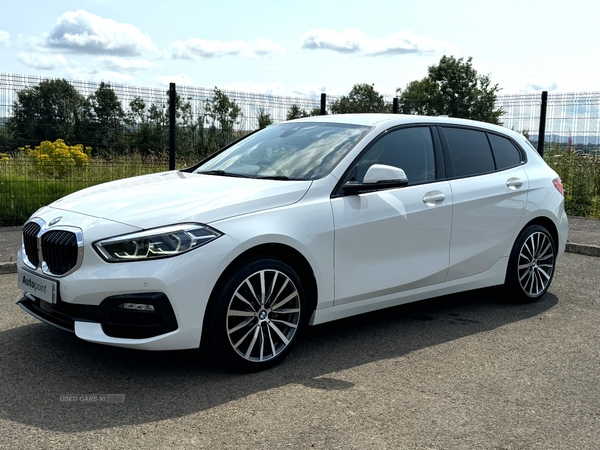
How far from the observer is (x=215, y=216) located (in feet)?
13.7

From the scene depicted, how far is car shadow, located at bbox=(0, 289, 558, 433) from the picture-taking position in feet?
12.2

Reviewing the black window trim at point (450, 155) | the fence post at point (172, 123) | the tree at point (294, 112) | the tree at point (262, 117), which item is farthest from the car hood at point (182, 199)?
the tree at point (294, 112)

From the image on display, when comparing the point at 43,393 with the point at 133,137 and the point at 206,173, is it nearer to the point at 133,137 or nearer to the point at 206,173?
the point at 206,173

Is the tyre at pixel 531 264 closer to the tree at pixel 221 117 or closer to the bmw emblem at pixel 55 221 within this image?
the bmw emblem at pixel 55 221

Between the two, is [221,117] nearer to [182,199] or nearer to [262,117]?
[262,117]

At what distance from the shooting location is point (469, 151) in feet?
19.3

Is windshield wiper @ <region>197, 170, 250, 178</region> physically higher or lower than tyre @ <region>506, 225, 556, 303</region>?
higher

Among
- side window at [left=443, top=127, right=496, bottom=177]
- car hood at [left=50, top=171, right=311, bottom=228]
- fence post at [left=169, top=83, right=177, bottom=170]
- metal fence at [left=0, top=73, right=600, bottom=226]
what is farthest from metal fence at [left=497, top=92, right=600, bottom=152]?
car hood at [left=50, top=171, right=311, bottom=228]

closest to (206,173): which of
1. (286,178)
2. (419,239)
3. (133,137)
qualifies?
(286,178)

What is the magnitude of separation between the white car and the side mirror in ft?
0.03

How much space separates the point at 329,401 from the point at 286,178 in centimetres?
167

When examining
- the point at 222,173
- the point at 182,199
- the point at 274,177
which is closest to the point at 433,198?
the point at 274,177

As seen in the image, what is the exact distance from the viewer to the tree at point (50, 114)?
10453mm

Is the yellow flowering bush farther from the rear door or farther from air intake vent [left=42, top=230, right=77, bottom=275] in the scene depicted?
the rear door
